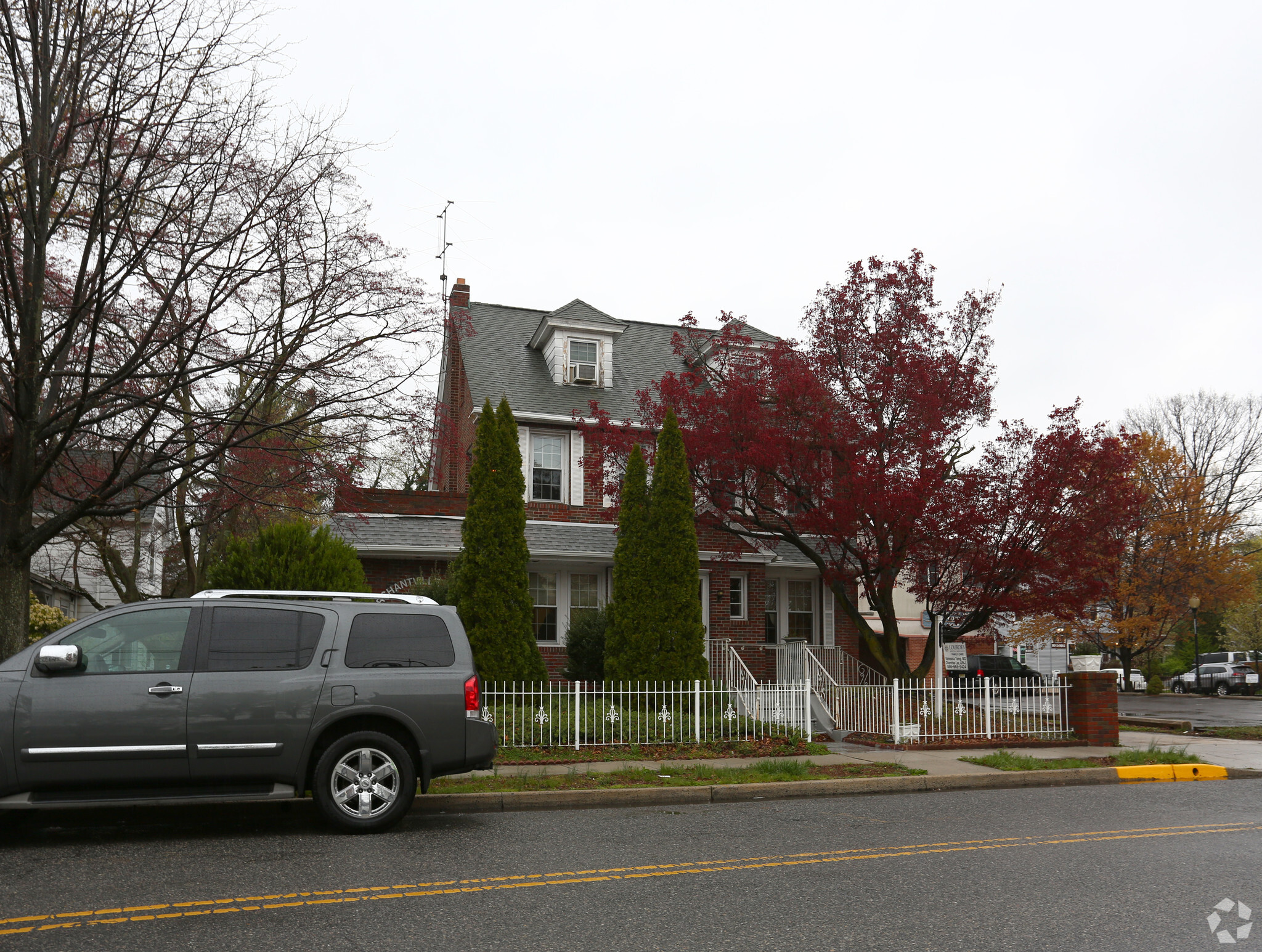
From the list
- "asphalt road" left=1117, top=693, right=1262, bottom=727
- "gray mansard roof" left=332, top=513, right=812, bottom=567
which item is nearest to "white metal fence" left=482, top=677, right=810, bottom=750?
"gray mansard roof" left=332, top=513, right=812, bottom=567

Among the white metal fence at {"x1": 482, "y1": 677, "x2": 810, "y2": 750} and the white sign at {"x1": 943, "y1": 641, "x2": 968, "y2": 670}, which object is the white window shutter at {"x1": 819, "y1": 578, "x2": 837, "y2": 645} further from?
the white metal fence at {"x1": 482, "y1": 677, "x2": 810, "y2": 750}

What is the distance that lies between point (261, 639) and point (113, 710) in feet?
3.90

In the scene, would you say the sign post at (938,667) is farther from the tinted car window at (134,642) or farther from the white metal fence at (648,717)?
the tinted car window at (134,642)

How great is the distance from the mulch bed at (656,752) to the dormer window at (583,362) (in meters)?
12.2

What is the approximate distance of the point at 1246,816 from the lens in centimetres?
986

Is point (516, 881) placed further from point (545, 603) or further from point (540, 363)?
point (540, 363)

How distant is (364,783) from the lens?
8281 mm

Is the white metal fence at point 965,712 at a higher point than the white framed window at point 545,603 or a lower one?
lower

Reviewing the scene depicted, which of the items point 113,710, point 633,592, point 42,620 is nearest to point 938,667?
point 633,592

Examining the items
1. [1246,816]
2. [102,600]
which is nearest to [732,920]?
[1246,816]

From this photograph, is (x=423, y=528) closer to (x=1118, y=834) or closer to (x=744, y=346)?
(x=744, y=346)

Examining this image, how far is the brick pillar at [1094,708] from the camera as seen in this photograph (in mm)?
15539

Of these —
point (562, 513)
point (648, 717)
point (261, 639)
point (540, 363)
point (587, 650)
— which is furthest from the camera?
point (540, 363)

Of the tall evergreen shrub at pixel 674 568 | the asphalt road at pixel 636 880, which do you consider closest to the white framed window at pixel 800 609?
the tall evergreen shrub at pixel 674 568
